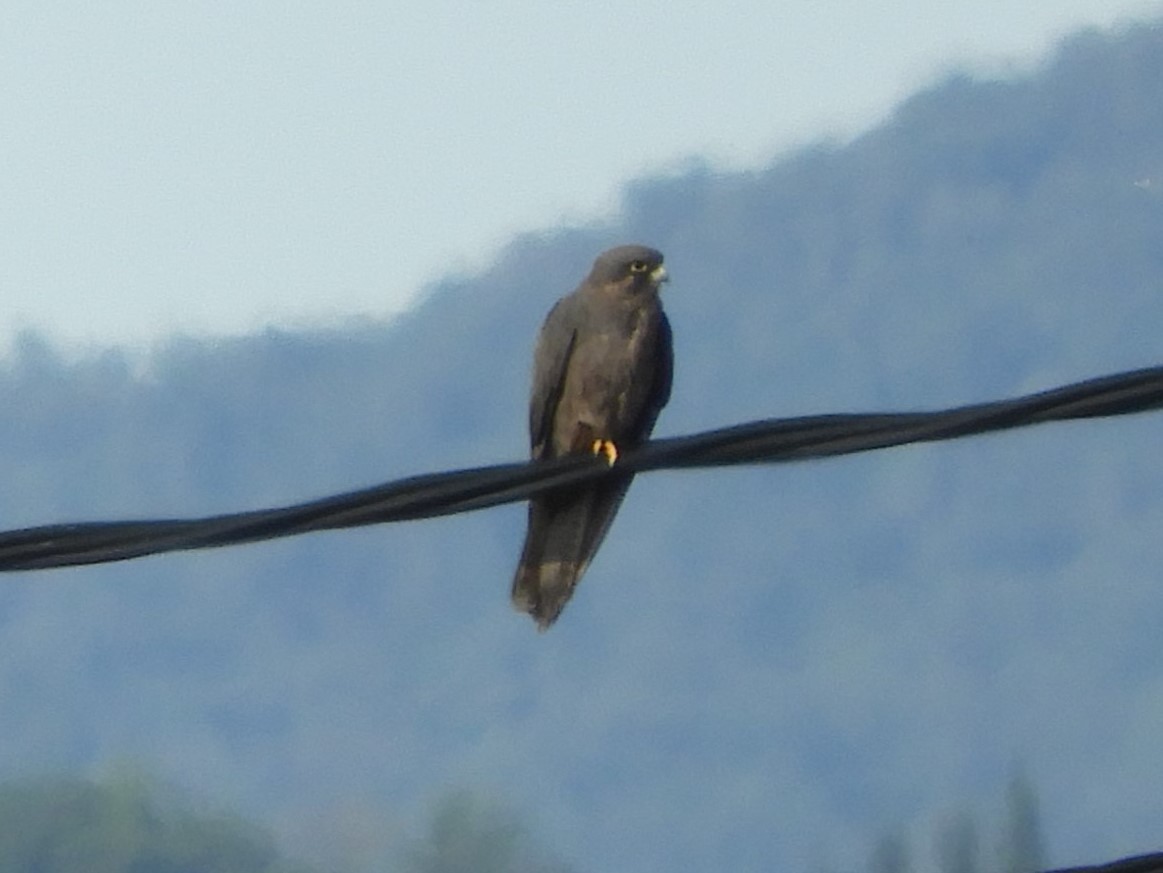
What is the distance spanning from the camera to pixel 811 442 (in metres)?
3.77

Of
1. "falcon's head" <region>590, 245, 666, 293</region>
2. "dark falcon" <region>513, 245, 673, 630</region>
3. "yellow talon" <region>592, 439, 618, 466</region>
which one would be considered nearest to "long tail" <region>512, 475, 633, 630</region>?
"yellow talon" <region>592, 439, 618, 466</region>

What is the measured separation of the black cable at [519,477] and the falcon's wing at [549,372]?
205cm

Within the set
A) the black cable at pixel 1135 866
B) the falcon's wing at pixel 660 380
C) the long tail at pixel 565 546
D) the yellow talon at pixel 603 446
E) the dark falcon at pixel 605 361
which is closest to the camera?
the black cable at pixel 1135 866

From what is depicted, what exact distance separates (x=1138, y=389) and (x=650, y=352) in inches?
94.4

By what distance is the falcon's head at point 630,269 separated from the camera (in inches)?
235

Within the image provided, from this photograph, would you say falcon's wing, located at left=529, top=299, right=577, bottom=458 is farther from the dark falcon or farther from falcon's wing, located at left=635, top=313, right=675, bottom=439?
falcon's wing, located at left=635, top=313, right=675, bottom=439

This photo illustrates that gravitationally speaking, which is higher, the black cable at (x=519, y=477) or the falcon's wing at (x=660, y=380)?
the falcon's wing at (x=660, y=380)

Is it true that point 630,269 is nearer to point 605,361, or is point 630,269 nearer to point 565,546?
point 605,361

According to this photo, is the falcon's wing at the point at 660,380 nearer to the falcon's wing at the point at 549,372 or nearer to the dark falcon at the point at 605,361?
the dark falcon at the point at 605,361

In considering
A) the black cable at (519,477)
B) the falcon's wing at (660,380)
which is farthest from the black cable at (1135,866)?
the falcon's wing at (660,380)

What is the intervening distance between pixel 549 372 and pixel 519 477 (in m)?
2.13

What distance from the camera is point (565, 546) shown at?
5172 mm

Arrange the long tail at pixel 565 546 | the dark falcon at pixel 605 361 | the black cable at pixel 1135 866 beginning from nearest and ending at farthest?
the black cable at pixel 1135 866 → the long tail at pixel 565 546 → the dark falcon at pixel 605 361

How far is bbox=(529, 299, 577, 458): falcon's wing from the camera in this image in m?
5.88
